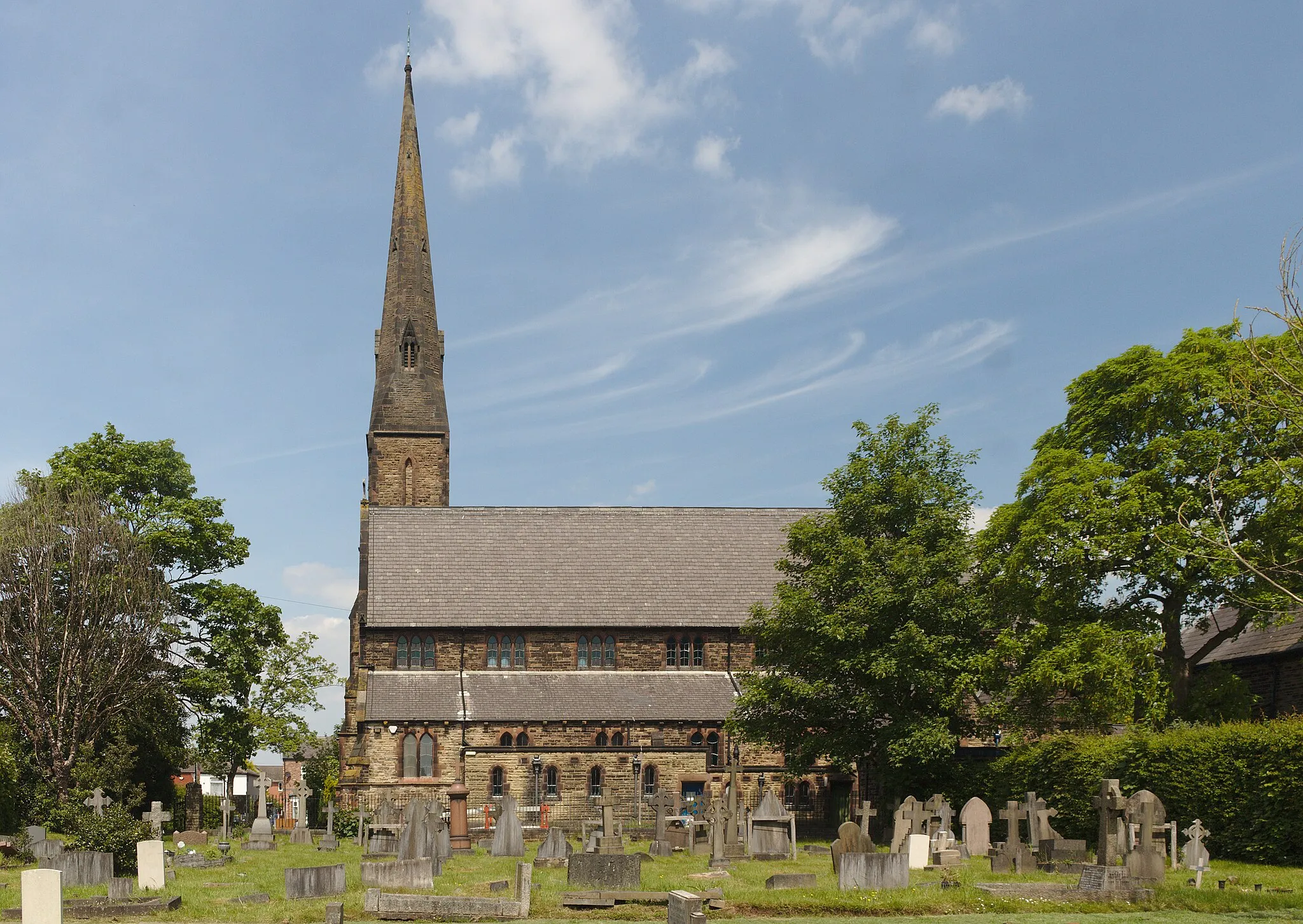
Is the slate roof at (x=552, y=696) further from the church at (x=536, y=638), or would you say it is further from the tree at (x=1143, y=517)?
the tree at (x=1143, y=517)

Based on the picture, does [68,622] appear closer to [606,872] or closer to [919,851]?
[606,872]

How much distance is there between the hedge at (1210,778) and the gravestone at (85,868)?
1930 cm

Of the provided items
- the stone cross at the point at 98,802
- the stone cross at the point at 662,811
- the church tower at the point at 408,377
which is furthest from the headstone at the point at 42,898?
the church tower at the point at 408,377

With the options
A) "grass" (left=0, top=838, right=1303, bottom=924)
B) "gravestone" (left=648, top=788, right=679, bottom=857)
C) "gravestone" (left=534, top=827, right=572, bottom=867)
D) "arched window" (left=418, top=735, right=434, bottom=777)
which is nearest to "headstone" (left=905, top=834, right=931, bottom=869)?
"grass" (left=0, top=838, right=1303, bottom=924)

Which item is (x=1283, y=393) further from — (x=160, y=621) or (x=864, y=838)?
(x=160, y=621)

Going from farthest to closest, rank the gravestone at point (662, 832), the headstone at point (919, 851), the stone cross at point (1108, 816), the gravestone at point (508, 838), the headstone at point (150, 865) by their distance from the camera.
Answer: the gravestone at point (508, 838) < the gravestone at point (662, 832) < the headstone at point (919, 851) < the stone cross at point (1108, 816) < the headstone at point (150, 865)

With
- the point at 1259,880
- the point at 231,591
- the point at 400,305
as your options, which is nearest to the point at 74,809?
the point at 231,591

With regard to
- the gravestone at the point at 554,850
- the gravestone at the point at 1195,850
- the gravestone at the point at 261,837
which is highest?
the gravestone at the point at 1195,850

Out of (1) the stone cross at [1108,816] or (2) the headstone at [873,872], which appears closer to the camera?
(2) the headstone at [873,872]

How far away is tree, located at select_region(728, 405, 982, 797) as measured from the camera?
104 feet

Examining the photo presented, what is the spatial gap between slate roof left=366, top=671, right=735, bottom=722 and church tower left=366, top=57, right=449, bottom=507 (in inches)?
402

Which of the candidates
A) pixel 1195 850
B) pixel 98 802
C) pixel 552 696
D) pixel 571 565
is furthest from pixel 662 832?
pixel 571 565

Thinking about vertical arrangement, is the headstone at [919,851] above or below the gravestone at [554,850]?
above

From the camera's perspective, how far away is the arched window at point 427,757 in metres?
41.2
